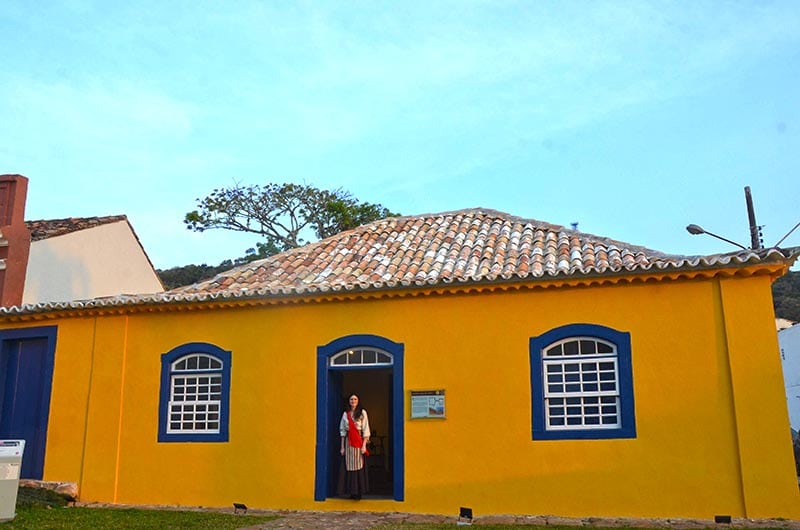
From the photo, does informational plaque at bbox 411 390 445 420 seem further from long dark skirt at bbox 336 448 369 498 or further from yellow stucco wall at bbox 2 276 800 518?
long dark skirt at bbox 336 448 369 498

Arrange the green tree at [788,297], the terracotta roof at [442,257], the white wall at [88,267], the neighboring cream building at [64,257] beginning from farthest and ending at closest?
the green tree at [788,297]
the white wall at [88,267]
the neighboring cream building at [64,257]
the terracotta roof at [442,257]

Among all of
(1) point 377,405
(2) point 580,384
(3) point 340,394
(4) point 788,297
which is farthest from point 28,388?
(4) point 788,297

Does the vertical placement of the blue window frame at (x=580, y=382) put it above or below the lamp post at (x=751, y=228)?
below

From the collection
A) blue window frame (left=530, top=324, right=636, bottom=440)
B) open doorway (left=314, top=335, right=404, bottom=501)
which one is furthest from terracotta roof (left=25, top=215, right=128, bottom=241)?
blue window frame (left=530, top=324, right=636, bottom=440)

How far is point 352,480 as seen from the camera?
11.1 m

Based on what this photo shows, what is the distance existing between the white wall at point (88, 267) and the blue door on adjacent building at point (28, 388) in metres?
5.15

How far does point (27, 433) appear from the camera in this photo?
13.1 m

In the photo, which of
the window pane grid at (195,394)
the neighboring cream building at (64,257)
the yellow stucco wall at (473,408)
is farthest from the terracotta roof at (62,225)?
the window pane grid at (195,394)

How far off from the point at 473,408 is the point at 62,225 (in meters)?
14.7

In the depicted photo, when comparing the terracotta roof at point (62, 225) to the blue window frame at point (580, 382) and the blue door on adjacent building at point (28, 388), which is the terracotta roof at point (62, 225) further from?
the blue window frame at point (580, 382)

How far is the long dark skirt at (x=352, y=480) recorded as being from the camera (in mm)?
11062

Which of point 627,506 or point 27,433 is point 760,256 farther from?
point 27,433

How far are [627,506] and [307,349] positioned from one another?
16.8ft

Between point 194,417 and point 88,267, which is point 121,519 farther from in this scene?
point 88,267
